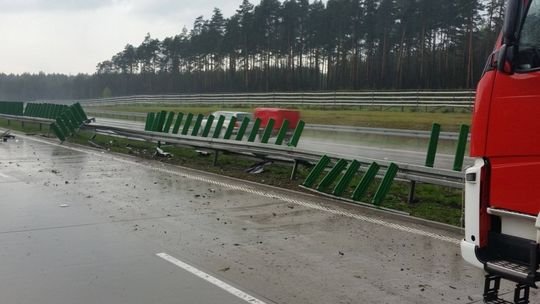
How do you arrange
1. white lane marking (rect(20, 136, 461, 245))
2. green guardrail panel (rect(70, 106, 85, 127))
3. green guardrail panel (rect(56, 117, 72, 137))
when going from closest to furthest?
1. white lane marking (rect(20, 136, 461, 245))
2. green guardrail panel (rect(56, 117, 72, 137))
3. green guardrail panel (rect(70, 106, 85, 127))

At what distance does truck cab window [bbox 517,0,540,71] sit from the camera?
3664 mm

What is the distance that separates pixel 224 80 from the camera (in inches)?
3482

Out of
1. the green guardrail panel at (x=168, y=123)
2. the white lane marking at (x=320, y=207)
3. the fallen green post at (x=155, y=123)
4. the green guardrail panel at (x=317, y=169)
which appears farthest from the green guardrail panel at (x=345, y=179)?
the fallen green post at (x=155, y=123)

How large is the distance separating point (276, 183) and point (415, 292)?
676 centimetres

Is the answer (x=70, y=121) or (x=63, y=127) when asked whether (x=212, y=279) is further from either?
(x=70, y=121)

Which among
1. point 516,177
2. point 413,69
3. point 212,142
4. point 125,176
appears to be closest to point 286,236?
point 516,177

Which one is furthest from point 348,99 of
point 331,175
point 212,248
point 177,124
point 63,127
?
point 212,248

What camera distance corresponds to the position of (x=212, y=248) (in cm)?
653

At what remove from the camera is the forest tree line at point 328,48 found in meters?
51.7

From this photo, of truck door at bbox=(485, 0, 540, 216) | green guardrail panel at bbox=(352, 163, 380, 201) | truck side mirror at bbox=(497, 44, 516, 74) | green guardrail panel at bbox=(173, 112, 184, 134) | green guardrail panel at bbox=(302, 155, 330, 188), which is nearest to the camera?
truck door at bbox=(485, 0, 540, 216)

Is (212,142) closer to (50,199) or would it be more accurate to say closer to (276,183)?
(276,183)

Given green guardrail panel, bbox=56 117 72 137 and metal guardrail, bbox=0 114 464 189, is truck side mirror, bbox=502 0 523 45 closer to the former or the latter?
metal guardrail, bbox=0 114 464 189

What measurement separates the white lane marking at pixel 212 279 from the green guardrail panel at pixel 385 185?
13.7 feet

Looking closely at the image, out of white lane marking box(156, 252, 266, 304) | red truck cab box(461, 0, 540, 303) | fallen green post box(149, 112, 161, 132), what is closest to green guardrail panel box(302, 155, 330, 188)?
white lane marking box(156, 252, 266, 304)
